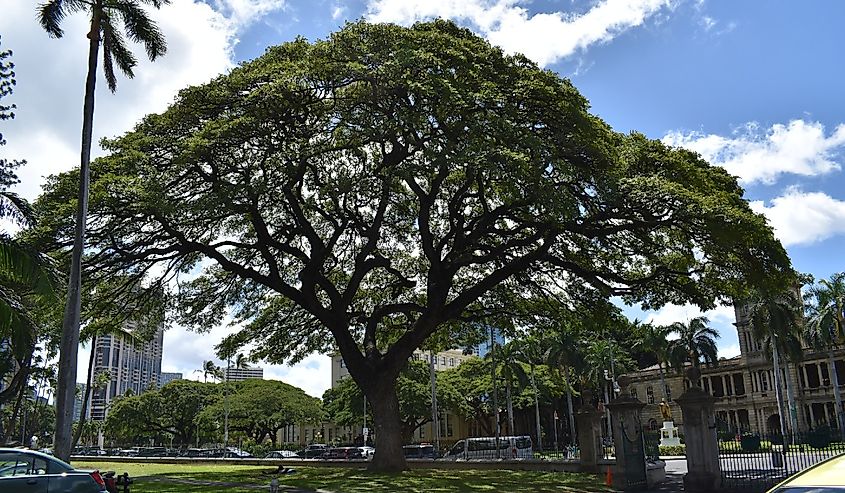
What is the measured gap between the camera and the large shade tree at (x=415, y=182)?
65.0ft

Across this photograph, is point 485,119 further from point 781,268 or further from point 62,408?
point 62,408

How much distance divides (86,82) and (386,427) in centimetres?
1504

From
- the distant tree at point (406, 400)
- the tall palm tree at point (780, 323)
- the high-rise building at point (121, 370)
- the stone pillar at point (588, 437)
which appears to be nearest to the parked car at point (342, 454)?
the distant tree at point (406, 400)

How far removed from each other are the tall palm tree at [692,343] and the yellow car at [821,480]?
63082 mm

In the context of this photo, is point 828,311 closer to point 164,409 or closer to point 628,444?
point 628,444

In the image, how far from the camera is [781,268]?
2120cm

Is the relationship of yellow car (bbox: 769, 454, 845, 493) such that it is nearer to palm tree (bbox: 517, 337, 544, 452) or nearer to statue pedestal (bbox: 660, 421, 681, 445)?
statue pedestal (bbox: 660, 421, 681, 445)

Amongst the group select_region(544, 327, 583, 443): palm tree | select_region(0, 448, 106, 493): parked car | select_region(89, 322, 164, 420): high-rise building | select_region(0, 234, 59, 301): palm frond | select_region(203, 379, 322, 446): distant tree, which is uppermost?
select_region(89, 322, 164, 420): high-rise building

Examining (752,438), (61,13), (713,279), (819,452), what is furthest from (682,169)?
(61,13)

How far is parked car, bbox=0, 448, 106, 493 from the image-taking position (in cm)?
1145

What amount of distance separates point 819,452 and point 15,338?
88.1 feet

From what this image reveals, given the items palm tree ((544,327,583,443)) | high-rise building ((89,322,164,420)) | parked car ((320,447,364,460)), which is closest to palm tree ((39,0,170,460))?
parked car ((320,447,364,460))

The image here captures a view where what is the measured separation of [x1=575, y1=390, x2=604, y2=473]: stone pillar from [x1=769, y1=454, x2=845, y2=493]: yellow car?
1932cm

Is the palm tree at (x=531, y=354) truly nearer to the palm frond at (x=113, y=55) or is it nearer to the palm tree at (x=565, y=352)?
the palm tree at (x=565, y=352)
